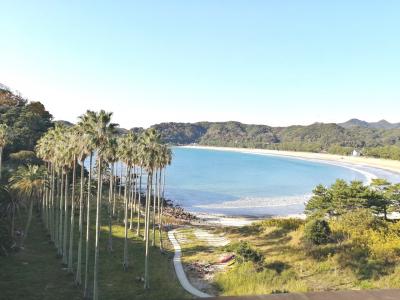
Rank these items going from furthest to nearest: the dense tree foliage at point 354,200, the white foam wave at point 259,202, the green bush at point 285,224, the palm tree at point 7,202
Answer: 1. the white foam wave at point 259,202
2. the dense tree foliage at point 354,200
3. the green bush at point 285,224
4. the palm tree at point 7,202

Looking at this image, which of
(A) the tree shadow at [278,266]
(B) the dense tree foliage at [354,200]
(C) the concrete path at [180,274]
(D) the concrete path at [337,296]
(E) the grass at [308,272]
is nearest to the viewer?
(D) the concrete path at [337,296]

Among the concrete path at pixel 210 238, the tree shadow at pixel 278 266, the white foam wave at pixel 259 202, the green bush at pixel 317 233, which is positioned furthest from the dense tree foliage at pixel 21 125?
the green bush at pixel 317 233

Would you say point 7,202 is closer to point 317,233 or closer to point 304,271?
point 304,271

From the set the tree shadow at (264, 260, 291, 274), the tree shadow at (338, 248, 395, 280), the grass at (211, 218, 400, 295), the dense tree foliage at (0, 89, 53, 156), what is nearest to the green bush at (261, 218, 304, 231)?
the grass at (211, 218, 400, 295)

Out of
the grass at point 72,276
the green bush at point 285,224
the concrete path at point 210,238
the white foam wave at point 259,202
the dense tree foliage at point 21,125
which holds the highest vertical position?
the dense tree foliage at point 21,125

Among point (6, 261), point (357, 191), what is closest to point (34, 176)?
point (6, 261)

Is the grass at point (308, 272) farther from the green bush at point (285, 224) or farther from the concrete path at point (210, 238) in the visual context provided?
the concrete path at point (210, 238)

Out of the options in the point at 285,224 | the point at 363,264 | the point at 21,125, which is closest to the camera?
the point at 363,264

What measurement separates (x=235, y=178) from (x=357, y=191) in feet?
419

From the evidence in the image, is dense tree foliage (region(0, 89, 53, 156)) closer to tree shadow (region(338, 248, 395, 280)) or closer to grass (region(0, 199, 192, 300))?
grass (region(0, 199, 192, 300))

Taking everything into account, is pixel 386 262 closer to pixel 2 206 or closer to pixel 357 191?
pixel 357 191

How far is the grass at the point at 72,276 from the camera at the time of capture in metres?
36.0

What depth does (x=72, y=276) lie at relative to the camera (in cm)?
4153

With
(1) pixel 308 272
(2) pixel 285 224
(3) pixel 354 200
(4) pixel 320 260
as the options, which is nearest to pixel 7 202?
(1) pixel 308 272
